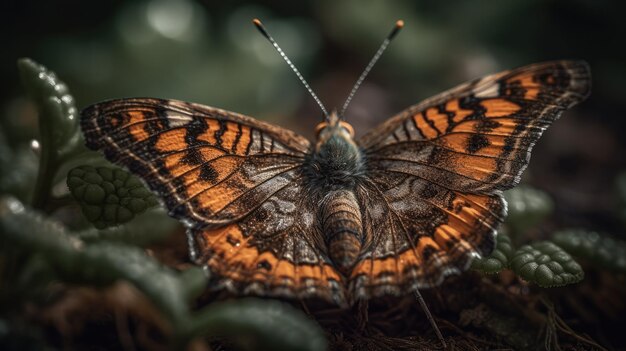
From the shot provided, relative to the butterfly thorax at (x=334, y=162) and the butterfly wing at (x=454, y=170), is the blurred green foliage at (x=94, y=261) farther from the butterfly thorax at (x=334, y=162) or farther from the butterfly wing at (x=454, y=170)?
the butterfly thorax at (x=334, y=162)

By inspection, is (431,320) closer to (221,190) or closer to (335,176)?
(335,176)

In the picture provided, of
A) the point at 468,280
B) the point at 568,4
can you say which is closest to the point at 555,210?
the point at 468,280

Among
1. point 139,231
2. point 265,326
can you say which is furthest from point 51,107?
point 265,326

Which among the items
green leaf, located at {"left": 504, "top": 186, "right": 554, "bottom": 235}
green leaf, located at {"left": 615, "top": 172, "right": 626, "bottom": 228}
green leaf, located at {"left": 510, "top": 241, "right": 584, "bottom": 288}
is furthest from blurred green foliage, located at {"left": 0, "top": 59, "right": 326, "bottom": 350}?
green leaf, located at {"left": 615, "top": 172, "right": 626, "bottom": 228}

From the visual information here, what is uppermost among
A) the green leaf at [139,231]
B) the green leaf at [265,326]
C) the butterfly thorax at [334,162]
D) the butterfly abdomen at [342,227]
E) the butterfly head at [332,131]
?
the butterfly head at [332,131]

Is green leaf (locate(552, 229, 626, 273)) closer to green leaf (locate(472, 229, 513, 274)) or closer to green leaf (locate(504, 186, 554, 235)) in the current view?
green leaf (locate(504, 186, 554, 235))

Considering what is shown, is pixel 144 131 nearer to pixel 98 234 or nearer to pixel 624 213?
pixel 98 234

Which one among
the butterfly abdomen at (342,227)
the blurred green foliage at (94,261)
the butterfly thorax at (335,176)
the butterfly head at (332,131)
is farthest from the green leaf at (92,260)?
the butterfly head at (332,131)
